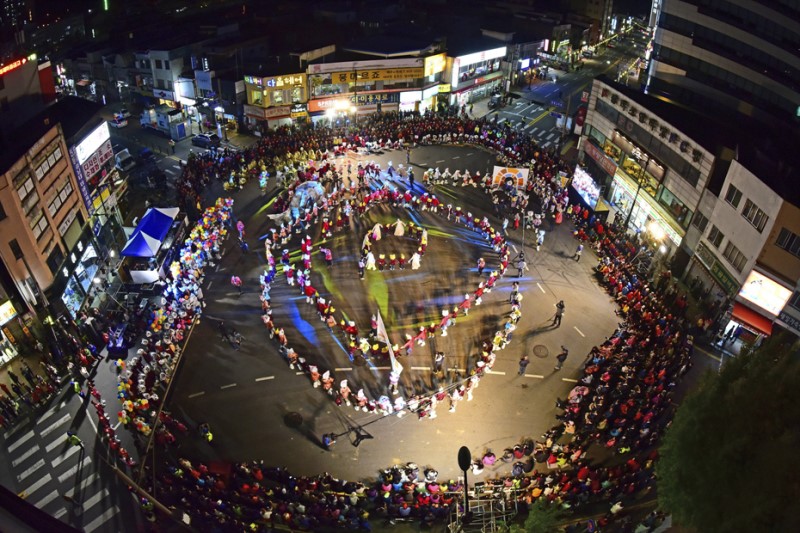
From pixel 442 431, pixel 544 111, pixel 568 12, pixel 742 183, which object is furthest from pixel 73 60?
pixel 568 12

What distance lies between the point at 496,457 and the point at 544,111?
171 feet

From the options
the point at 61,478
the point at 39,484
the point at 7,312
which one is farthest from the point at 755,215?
the point at 7,312

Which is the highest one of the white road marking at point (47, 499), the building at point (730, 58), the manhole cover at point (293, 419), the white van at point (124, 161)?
the building at point (730, 58)

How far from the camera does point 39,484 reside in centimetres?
2164

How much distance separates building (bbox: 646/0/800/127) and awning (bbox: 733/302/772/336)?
19708 millimetres

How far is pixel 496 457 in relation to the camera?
23.1 m

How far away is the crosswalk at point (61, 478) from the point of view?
20422 millimetres

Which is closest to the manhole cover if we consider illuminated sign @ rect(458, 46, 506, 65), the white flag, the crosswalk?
the white flag

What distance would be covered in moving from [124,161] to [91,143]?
12.7 meters

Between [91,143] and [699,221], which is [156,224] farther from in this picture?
[699,221]

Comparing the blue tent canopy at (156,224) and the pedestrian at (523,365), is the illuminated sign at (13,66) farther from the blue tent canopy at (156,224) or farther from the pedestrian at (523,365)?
the pedestrian at (523,365)

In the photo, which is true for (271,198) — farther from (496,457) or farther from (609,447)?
(609,447)

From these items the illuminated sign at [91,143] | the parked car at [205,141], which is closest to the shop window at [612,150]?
the parked car at [205,141]

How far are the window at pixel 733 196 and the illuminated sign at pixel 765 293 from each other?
14.9 feet
